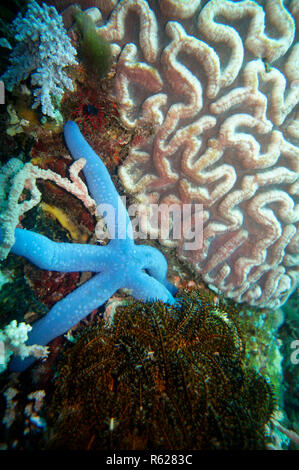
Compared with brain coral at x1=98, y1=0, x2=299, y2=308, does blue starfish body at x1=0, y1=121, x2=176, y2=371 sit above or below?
below

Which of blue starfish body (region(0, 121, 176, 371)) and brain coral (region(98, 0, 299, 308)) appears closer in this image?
blue starfish body (region(0, 121, 176, 371))

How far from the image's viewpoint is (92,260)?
272 centimetres

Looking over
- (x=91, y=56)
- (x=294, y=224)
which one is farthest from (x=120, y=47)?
(x=294, y=224)

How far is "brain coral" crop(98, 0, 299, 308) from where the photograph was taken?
2.68 m

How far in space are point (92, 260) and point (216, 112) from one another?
8.01 feet

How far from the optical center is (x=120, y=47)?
2.72m

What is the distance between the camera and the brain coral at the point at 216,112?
8.79ft

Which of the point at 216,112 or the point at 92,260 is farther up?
the point at 216,112

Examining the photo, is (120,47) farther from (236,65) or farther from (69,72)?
(236,65)

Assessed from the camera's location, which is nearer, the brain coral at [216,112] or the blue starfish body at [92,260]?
the blue starfish body at [92,260]

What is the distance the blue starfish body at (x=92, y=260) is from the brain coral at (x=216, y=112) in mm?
522

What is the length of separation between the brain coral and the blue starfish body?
52 centimetres

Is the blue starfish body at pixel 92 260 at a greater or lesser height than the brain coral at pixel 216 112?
lesser

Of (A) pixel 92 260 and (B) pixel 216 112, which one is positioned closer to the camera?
(A) pixel 92 260
